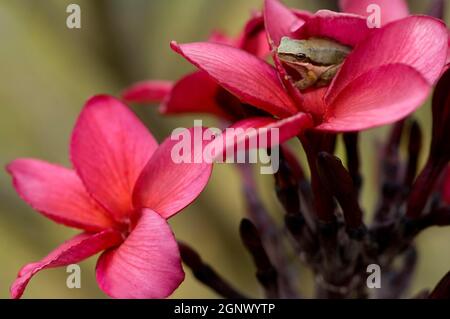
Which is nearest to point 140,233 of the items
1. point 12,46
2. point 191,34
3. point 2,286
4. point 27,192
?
point 27,192

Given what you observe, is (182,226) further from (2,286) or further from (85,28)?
(85,28)

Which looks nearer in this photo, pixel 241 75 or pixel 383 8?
pixel 241 75

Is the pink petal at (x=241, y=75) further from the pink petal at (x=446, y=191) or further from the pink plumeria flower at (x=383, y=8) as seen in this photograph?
the pink petal at (x=446, y=191)

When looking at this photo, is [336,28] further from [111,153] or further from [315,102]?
[111,153]

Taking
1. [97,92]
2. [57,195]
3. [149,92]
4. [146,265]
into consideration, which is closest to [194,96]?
[149,92]

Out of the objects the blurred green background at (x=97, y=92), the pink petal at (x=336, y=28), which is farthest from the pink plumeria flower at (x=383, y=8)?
the blurred green background at (x=97, y=92)

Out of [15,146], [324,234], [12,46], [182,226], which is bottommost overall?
[182,226]

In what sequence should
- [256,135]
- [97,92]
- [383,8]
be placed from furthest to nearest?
[97,92] < [383,8] < [256,135]
